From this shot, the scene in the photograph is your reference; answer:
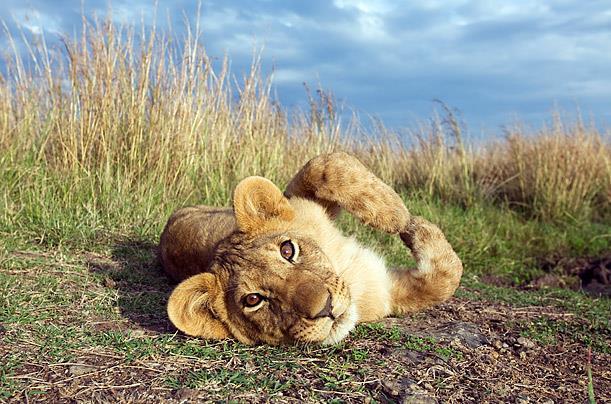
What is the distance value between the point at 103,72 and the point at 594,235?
696cm

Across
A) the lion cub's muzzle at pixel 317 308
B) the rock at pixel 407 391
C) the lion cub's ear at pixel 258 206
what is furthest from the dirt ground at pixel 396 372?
the lion cub's ear at pixel 258 206

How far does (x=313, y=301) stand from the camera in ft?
8.87

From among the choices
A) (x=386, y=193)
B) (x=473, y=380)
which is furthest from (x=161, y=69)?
(x=473, y=380)

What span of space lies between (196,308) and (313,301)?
0.74 m

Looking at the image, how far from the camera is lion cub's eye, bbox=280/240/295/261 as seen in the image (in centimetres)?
303

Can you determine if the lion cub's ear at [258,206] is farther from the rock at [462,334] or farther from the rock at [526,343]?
the rock at [526,343]

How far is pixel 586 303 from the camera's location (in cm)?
482

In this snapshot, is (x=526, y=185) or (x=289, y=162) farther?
(x=526, y=185)

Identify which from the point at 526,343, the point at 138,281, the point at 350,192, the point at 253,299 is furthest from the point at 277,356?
the point at 138,281

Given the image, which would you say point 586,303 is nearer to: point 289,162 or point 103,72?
point 289,162

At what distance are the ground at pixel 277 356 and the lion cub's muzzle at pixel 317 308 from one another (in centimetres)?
11

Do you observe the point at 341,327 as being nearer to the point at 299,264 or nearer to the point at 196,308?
the point at 299,264

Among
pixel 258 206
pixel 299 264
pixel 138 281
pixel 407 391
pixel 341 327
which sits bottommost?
A: pixel 138 281

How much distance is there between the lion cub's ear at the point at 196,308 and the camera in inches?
120
